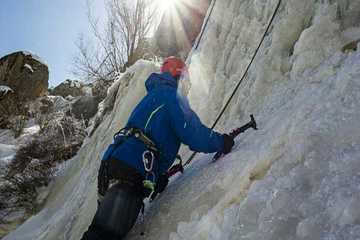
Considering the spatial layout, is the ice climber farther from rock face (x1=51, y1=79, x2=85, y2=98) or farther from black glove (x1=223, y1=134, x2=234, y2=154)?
rock face (x1=51, y1=79, x2=85, y2=98)

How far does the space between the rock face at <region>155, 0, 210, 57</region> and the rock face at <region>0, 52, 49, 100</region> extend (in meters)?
9.80

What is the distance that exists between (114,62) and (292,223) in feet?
47.6

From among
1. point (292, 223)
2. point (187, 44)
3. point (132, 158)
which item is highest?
point (132, 158)

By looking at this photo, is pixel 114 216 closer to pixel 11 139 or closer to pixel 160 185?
pixel 160 185

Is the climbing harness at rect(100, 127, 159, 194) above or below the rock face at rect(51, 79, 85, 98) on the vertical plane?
above

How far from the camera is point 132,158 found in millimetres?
2629

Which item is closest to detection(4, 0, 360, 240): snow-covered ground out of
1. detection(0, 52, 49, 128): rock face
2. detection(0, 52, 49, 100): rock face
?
detection(0, 52, 49, 128): rock face

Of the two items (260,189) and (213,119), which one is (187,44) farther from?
(260,189)

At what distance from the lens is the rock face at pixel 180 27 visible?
11961mm

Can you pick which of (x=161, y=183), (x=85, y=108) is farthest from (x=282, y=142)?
(x=85, y=108)

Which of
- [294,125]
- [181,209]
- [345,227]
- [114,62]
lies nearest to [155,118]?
[181,209]

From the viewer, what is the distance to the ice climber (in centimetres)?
248

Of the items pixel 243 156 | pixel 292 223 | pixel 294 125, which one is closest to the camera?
pixel 292 223

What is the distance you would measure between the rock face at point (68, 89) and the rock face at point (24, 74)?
1.98 metres
